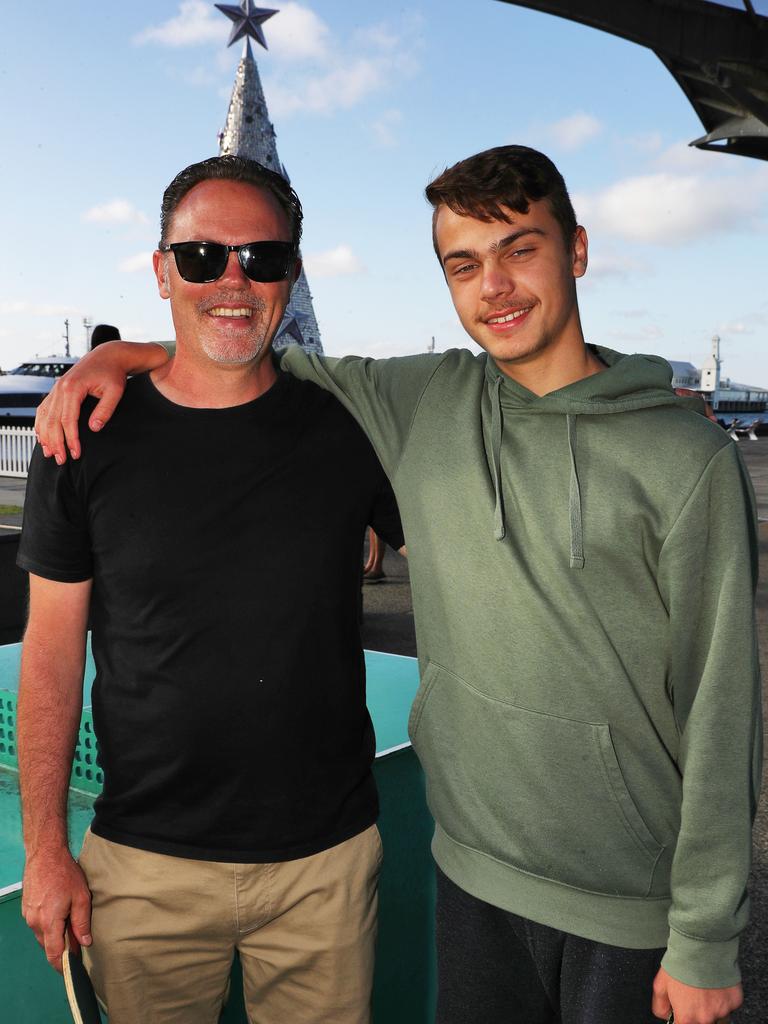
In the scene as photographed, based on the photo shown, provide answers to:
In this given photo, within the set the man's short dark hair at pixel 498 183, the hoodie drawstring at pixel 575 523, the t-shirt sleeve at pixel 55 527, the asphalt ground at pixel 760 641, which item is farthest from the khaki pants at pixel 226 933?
the asphalt ground at pixel 760 641

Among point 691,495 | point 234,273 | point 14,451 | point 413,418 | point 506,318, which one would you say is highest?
point 234,273

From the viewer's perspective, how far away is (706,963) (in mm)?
1568

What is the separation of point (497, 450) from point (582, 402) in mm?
196

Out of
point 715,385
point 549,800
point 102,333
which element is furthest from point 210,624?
point 715,385

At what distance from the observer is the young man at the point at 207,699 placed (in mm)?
1892

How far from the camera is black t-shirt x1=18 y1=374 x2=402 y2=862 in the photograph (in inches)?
74.5

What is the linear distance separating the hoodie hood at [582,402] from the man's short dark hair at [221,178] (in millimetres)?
777

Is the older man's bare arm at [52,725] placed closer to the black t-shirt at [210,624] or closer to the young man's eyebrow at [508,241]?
the black t-shirt at [210,624]

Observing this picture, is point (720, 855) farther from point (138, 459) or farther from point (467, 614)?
point (138, 459)

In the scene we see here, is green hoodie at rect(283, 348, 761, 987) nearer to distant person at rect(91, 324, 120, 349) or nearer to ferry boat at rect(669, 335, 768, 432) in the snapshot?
distant person at rect(91, 324, 120, 349)

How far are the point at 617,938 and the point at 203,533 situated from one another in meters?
1.13

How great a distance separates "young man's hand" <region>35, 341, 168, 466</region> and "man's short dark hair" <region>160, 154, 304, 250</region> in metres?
0.29

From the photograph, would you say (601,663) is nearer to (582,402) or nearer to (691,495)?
(691,495)

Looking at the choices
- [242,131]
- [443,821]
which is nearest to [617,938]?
[443,821]
